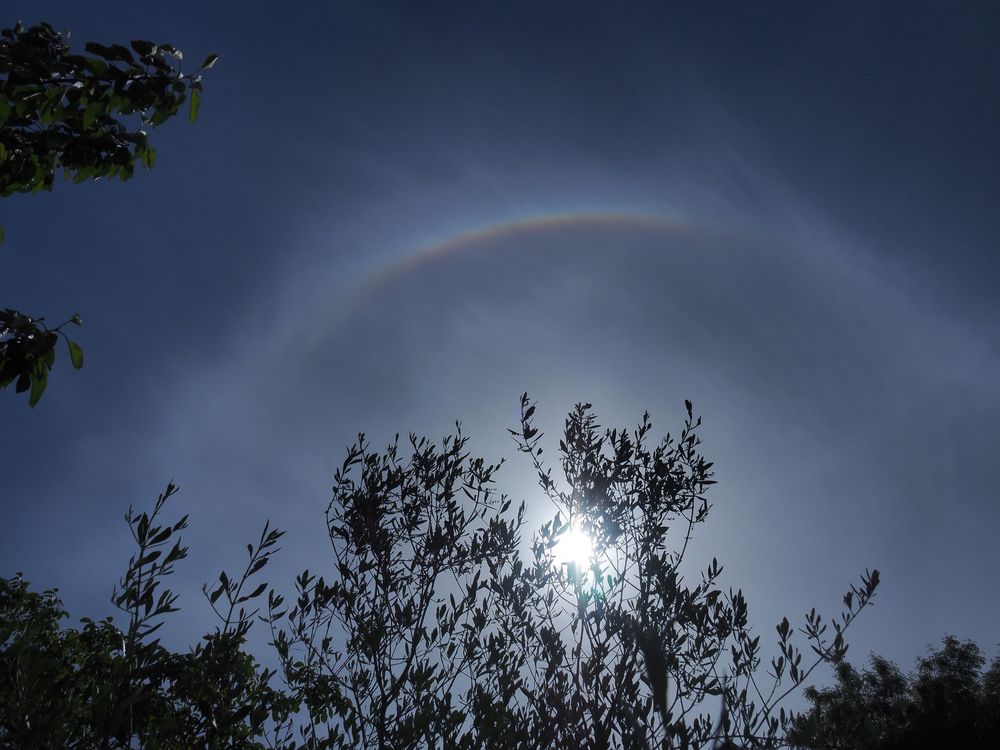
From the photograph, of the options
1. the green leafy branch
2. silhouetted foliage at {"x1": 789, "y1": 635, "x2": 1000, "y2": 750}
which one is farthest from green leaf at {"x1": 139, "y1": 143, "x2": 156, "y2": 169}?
silhouetted foliage at {"x1": 789, "y1": 635, "x2": 1000, "y2": 750}

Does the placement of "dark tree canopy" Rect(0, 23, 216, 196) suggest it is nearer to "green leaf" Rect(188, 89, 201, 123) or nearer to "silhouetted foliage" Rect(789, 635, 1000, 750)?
"green leaf" Rect(188, 89, 201, 123)

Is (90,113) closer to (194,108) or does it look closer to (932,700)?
(194,108)

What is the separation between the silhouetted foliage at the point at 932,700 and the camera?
866 inches

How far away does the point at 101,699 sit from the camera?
4.65 m

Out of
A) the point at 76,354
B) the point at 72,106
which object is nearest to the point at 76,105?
the point at 72,106

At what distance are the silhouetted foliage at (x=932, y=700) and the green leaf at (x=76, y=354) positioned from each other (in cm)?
2282

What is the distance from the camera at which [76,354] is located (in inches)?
139

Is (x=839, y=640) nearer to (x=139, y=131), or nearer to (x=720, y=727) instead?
(x=720, y=727)

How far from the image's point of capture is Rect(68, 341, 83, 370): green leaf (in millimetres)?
3500

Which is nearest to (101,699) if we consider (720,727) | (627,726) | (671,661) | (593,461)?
(720,727)

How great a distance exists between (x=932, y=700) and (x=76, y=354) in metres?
46.1

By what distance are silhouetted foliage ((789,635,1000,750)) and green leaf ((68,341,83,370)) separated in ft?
74.9

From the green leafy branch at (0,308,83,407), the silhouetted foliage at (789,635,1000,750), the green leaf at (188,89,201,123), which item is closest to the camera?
the green leafy branch at (0,308,83,407)

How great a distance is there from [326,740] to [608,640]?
424cm
